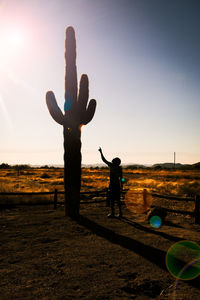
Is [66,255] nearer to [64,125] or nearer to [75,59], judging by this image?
[64,125]

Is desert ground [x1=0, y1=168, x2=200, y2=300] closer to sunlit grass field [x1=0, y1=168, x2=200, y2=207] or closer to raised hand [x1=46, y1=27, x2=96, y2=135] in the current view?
raised hand [x1=46, y1=27, x2=96, y2=135]

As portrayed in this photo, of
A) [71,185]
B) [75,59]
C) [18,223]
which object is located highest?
[75,59]

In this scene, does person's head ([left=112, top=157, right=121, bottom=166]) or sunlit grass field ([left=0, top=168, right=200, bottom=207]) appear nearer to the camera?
person's head ([left=112, top=157, right=121, bottom=166])

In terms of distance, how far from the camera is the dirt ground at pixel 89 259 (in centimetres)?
387

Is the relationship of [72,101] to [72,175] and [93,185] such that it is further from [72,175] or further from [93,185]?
[93,185]

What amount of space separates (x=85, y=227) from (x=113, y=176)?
2264 mm

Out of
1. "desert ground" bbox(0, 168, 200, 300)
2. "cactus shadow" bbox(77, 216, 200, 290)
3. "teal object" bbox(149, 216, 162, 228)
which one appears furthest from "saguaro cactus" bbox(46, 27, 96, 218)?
"teal object" bbox(149, 216, 162, 228)

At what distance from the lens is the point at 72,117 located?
33.2ft

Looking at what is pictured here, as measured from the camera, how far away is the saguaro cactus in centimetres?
975

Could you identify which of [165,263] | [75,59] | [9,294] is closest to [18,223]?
[9,294]

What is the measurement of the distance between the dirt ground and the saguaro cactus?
4.23ft

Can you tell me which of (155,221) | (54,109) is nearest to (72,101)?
(54,109)

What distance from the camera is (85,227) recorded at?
803 cm

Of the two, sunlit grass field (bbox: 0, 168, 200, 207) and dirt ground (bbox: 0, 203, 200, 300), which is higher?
dirt ground (bbox: 0, 203, 200, 300)
